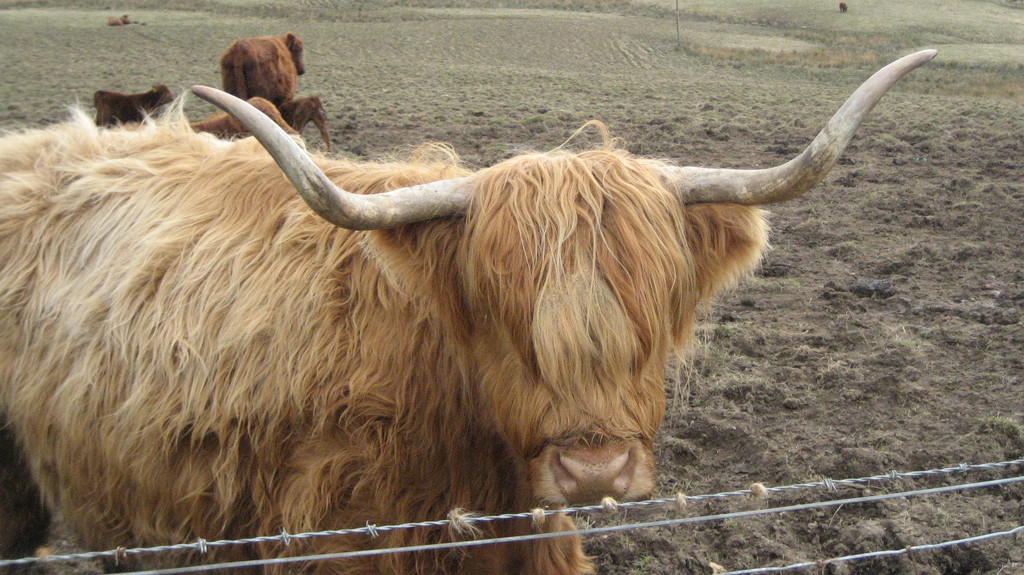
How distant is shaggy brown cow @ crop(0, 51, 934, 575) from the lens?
2131 millimetres

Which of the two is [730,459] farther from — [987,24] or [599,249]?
[987,24]

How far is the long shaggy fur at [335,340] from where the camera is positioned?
2176mm

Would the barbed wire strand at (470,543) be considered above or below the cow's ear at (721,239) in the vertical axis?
Result: below

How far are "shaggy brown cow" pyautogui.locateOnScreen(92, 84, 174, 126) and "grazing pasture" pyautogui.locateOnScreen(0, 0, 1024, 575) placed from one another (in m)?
1.10

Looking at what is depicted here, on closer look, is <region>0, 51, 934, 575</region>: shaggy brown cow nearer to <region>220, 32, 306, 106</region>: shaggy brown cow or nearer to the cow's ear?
the cow's ear

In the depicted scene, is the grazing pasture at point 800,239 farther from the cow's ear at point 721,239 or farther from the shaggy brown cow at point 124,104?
the shaggy brown cow at point 124,104

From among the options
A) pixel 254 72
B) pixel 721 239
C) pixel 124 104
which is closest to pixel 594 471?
pixel 721 239

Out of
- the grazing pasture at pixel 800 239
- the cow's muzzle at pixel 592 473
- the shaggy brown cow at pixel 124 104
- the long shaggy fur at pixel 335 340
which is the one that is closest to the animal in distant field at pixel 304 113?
the grazing pasture at pixel 800 239

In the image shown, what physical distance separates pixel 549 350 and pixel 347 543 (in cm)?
93

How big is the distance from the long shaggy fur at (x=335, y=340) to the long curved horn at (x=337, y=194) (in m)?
0.08

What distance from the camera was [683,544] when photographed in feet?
11.5

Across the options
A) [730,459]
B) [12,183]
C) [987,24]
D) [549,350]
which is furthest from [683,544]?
[987,24]


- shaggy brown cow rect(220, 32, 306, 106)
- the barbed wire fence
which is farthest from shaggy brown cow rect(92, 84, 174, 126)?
the barbed wire fence

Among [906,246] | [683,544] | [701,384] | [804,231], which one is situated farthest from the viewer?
[804,231]
